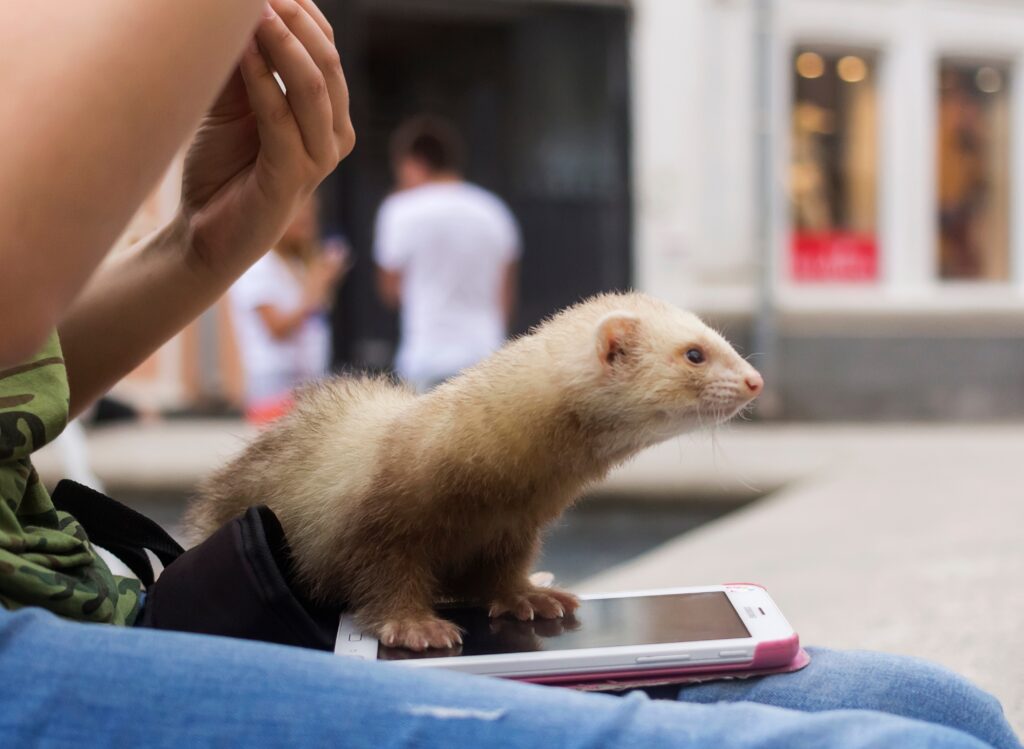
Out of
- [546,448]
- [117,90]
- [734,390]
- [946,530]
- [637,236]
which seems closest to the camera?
[117,90]

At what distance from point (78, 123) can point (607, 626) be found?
2.08 ft

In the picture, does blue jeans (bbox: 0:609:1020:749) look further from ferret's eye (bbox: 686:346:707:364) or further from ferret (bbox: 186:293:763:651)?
ferret's eye (bbox: 686:346:707:364)

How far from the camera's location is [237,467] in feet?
4.12

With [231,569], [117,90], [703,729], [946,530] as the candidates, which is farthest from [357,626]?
[946,530]

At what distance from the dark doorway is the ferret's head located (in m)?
6.87

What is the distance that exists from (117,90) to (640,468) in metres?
5.35

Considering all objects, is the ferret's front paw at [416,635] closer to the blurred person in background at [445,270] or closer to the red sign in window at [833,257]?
the blurred person in background at [445,270]

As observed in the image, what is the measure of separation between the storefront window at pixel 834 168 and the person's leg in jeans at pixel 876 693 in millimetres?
7902

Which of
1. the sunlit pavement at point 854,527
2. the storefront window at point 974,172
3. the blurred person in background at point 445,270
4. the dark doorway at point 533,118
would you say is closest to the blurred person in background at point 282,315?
the blurred person in background at point 445,270

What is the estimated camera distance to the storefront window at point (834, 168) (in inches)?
343

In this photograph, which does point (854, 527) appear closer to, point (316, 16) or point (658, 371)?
point (658, 371)

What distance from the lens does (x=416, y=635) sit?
3.41ft

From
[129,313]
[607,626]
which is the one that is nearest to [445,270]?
[129,313]

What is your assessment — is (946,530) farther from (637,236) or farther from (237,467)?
(637,236)
